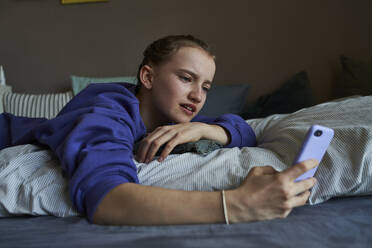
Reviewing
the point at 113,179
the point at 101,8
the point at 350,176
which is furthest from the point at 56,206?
the point at 101,8

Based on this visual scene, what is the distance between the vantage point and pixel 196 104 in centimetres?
106

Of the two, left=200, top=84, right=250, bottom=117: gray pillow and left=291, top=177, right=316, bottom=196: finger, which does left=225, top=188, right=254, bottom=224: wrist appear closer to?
left=291, top=177, right=316, bottom=196: finger

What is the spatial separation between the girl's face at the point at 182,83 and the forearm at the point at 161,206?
451mm

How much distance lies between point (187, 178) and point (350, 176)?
35 centimetres

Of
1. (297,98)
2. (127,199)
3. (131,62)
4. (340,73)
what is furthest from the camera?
(131,62)

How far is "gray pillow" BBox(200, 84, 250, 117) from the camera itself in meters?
2.14

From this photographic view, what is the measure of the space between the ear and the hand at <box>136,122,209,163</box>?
0.28 m

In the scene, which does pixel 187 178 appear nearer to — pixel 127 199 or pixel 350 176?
pixel 127 199

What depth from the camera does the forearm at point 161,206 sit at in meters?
0.63

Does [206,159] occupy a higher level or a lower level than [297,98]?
higher

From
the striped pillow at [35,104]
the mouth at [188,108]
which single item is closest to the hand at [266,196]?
the mouth at [188,108]

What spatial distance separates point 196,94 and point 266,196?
0.49 m

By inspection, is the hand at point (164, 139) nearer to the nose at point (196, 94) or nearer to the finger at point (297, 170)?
the nose at point (196, 94)

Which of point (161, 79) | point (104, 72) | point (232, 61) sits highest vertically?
point (161, 79)
